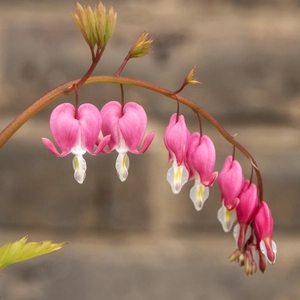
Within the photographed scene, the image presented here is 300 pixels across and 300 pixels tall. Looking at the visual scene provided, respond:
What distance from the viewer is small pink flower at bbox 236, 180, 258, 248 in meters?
0.60

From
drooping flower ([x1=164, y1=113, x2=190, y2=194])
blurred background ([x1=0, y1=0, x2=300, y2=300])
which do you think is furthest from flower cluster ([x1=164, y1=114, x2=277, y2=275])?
blurred background ([x1=0, y1=0, x2=300, y2=300])

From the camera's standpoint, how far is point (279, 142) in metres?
1.04

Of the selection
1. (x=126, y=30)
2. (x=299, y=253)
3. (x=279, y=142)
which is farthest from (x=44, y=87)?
(x=299, y=253)

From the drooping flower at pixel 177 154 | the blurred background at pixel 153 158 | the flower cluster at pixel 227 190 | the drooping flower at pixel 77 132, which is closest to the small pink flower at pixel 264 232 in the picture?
the flower cluster at pixel 227 190

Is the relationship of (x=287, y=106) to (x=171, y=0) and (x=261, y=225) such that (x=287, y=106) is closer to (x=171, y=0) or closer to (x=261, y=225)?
(x=171, y=0)

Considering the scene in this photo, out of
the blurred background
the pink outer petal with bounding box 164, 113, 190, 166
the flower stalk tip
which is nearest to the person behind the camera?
the flower stalk tip

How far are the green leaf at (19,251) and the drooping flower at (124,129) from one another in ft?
0.37

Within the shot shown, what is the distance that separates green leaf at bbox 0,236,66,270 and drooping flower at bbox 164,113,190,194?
150 mm

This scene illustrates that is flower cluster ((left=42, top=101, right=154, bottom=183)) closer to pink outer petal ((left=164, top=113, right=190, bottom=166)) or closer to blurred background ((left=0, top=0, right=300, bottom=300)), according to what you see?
pink outer petal ((left=164, top=113, right=190, bottom=166))

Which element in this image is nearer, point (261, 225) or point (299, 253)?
point (261, 225)

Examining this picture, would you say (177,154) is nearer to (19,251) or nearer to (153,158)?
(19,251)

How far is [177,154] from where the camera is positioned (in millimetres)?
560

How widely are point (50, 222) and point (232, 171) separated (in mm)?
526

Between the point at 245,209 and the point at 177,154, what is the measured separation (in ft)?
0.38
